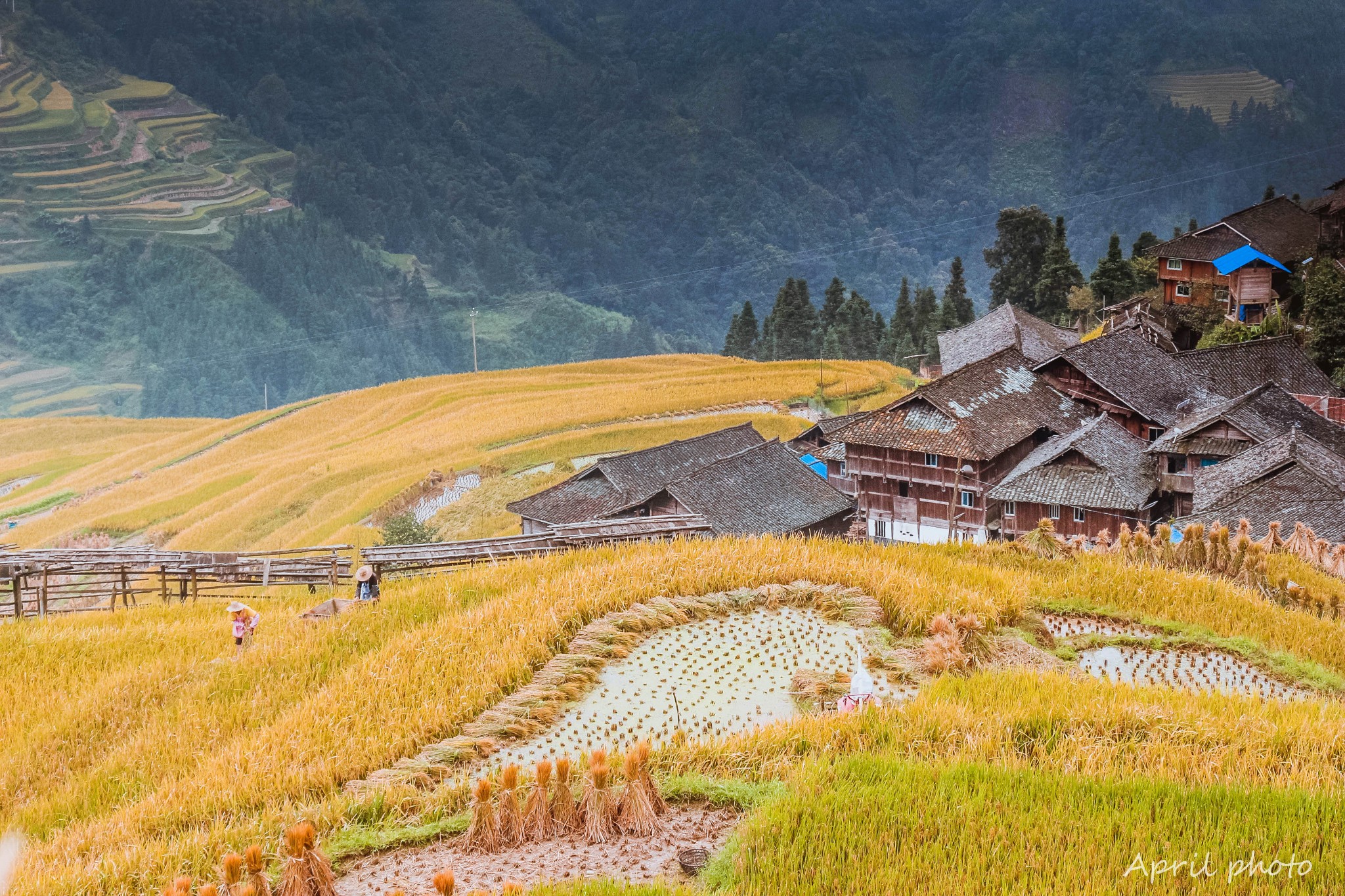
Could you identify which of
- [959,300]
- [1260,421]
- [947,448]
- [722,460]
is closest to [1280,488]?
[1260,421]

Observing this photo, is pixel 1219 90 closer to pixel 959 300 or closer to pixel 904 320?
pixel 904 320

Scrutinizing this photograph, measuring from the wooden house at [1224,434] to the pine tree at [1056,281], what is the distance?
26549mm

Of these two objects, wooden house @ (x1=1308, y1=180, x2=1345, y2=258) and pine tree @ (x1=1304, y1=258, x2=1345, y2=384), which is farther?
wooden house @ (x1=1308, y1=180, x2=1345, y2=258)

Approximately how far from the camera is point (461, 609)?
38.5ft

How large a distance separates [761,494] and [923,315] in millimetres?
37225

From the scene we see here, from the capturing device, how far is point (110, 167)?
10669 centimetres

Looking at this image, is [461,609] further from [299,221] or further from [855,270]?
[855,270]

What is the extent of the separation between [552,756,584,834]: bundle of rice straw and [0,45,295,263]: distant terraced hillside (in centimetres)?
10603

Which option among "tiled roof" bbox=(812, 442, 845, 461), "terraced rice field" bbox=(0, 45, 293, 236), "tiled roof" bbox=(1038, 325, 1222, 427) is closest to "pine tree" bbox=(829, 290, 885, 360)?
"tiled roof" bbox=(812, 442, 845, 461)

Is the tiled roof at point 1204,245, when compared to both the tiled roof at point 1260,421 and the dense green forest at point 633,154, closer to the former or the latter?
the tiled roof at point 1260,421

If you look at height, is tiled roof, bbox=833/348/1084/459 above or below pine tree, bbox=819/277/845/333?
below

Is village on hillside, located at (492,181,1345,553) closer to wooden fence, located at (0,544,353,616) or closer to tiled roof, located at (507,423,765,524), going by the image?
tiled roof, located at (507,423,765,524)

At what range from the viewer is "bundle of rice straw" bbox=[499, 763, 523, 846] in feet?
20.8

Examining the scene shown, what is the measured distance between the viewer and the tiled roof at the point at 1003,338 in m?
37.3
